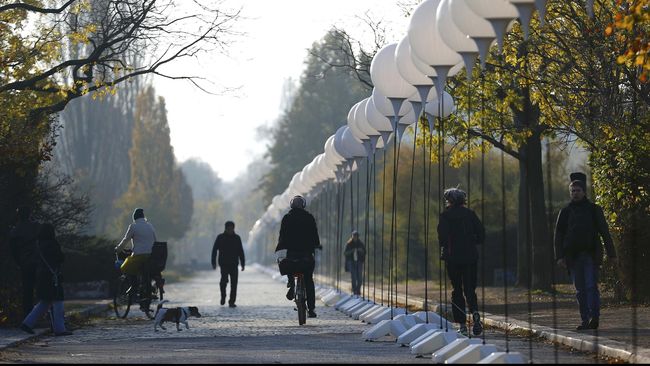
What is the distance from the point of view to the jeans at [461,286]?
1641cm

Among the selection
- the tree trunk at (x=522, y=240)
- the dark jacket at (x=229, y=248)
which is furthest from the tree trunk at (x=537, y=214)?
the dark jacket at (x=229, y=248)

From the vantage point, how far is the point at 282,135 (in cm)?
10044

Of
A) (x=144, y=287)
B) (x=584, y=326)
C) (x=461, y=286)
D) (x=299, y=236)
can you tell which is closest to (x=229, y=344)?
(x=461, y=286)

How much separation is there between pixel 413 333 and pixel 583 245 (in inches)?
90.0

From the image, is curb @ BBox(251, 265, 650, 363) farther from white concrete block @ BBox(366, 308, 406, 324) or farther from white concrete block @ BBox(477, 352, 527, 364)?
white concrete block @ BBox(366, 308, 406, 324)

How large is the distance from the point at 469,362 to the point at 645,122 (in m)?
9.70

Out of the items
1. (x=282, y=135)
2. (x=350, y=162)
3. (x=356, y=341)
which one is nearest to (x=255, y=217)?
(x=282, y=135)

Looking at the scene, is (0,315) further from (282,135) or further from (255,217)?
(255,217)

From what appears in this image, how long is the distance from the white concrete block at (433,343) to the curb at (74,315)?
484cm

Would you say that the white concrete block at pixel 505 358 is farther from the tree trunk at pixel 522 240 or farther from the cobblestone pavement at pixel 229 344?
the tree trunk at pixel 522 240

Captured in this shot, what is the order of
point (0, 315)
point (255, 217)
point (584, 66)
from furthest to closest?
point (255, 217) < point (584, 66) < point (0, 315)

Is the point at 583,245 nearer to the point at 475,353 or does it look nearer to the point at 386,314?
the point at 475,353

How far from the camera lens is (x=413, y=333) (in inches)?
626

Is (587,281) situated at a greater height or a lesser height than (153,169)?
lesser
